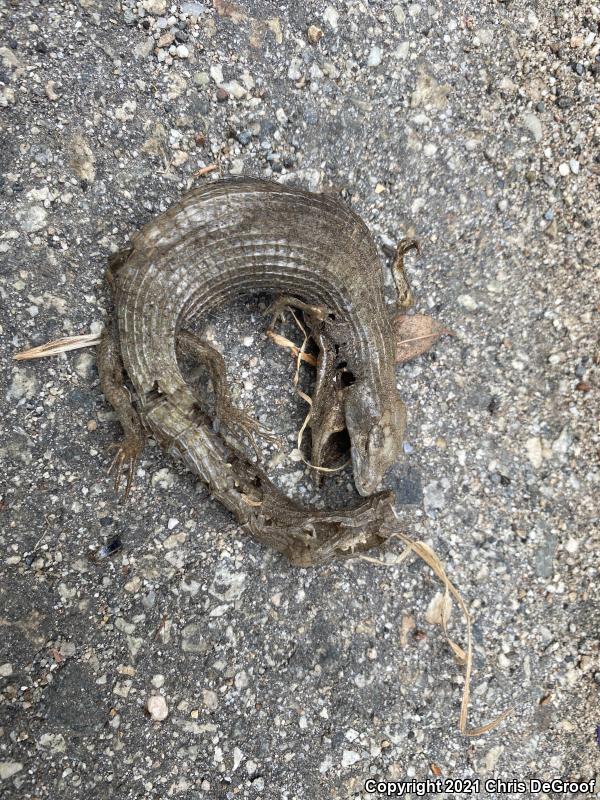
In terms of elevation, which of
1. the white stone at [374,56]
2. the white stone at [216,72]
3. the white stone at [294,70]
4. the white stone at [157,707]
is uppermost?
the white stone at [374,56]

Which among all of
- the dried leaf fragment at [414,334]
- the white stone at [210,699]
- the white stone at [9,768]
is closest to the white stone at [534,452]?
the dried leaf fragment at [414,334]

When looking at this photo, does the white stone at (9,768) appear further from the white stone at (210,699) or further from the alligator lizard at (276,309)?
the alligator lizard at (276,309)

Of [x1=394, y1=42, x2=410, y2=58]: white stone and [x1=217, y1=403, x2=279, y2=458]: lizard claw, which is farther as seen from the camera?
[x1=394, y1=42, x2=410, y2=58]: white stone

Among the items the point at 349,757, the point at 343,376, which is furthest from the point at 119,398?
the point at 349,757

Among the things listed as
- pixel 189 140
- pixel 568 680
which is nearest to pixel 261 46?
pixel 189 140

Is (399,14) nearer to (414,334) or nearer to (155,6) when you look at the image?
(155,6)

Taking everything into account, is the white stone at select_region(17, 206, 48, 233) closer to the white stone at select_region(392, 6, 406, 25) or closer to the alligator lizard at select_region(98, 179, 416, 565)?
the alligator lizard at select_region(98, 179, 416, 565)

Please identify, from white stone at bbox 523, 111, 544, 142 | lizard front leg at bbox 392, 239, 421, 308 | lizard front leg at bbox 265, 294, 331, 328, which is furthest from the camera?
white stone at bbox 523, 111, 544, 142

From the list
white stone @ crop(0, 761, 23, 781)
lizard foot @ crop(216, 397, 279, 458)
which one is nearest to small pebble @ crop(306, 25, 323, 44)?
lizard foot @ crop(216, 397, 279, 458)

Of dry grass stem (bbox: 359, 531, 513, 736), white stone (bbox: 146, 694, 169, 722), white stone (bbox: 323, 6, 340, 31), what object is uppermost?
white stone (bbox: 323, 6, 340, 31)
